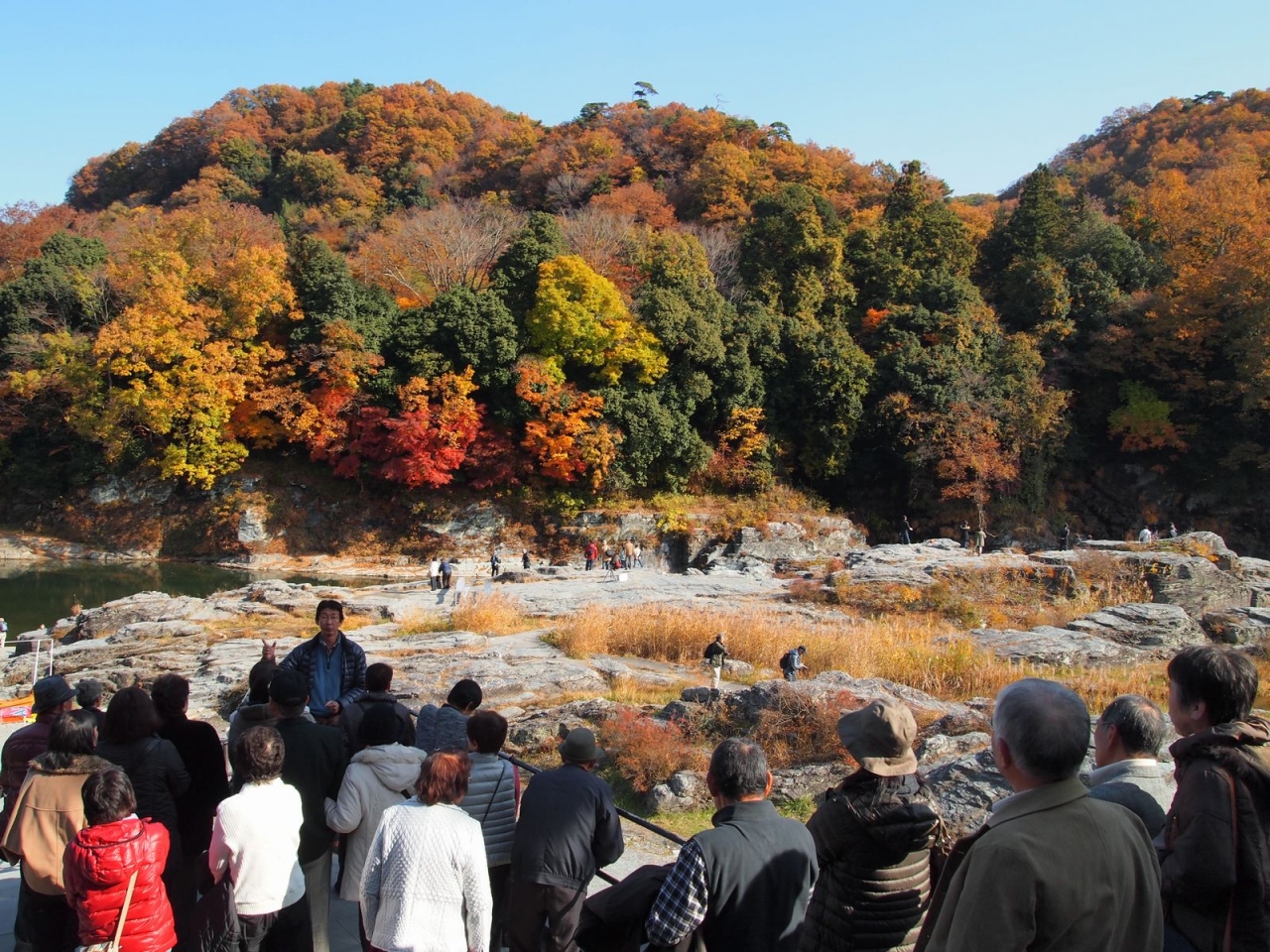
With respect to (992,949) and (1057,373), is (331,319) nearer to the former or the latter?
(1057,373)

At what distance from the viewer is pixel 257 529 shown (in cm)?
3178

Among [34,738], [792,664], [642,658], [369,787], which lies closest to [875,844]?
[369,787]

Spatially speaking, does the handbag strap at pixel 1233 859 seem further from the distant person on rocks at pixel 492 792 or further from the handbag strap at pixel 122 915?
the handbag strap at pixel 122 915

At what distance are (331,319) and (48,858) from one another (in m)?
30.8

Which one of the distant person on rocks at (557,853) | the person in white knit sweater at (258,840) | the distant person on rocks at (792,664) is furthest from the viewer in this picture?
the distant person on rocks at (792,664)

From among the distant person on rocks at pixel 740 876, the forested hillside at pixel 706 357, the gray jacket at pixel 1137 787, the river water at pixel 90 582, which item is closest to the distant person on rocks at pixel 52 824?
the distant person on rocks at pixel 740 876

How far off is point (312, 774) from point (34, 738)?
1507 millimetres

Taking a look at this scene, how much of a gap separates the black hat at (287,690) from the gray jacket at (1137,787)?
3677 mm

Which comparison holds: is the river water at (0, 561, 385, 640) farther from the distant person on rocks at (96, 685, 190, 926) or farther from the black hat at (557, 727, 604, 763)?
the black hat at (557, 727, 604, 763)

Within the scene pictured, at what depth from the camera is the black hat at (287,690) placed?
14.8 ft

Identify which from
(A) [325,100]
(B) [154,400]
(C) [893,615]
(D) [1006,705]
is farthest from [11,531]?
(A) [325,100]

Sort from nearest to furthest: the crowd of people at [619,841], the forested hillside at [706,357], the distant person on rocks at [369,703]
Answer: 1. the crowd of people at [619,841]
2. the distant person on rocks at [369,703]
3. the forested hillside at [706,357]

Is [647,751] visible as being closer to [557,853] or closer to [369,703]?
[369,703]

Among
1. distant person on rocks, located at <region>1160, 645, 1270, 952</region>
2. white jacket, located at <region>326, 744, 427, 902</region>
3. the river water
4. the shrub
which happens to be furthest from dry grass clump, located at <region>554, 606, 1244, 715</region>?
the river water
